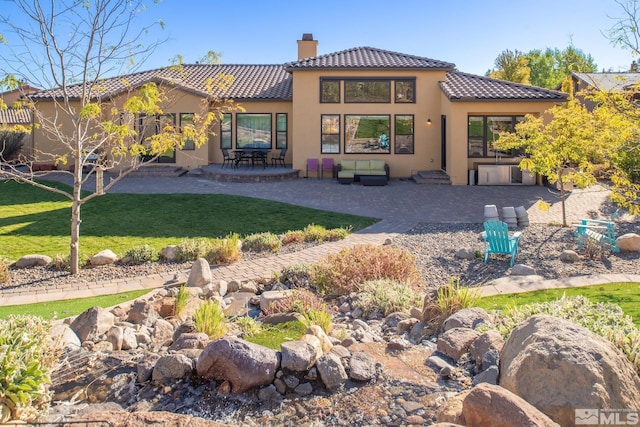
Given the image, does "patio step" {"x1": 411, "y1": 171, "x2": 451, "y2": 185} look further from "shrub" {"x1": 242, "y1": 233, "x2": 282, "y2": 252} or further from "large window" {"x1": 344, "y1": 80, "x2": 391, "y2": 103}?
"shrub" {"x1": 242, "y1": 233, "x2": 282, "y2": 252}

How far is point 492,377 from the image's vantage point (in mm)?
5133

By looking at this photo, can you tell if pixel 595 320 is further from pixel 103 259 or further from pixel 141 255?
pixel 103 259

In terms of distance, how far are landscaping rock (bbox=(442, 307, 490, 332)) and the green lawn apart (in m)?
8.00

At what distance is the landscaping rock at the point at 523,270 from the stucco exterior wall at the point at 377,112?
15.9 metres

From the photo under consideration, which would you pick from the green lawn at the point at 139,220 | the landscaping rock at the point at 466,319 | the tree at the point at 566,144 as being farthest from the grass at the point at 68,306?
the tree at the point at 566,144

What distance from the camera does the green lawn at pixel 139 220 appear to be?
13.4m

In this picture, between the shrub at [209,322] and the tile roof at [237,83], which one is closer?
the shrub at [209,322]

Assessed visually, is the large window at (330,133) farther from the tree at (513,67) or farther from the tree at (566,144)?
the tree at (513,67)

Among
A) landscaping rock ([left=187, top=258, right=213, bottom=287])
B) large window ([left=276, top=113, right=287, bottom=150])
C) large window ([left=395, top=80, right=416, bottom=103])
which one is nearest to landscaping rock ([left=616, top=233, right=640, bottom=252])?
landscaping rock ([left=187, top=258, right=213, bottom=287])

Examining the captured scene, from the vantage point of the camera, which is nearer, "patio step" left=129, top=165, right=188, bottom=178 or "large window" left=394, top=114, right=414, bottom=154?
"large window" left=394, top=114, right=414, bottom=154

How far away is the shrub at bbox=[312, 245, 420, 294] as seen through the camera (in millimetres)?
9289

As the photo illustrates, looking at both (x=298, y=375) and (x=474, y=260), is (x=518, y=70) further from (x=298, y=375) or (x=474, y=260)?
(x=298, y=375)

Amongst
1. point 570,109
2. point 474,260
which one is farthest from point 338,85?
point 474,260

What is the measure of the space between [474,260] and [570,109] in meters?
5.96
